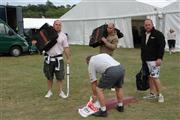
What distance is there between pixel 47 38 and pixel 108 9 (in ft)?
70.5

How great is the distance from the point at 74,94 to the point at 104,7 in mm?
21371

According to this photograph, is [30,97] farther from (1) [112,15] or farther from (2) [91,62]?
(1) [112,15]

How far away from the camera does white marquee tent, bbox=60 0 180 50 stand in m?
24.8

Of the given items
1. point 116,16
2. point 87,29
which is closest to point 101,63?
point 116,16

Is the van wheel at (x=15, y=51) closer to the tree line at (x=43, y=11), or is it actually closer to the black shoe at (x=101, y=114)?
the black shoe at (x=101, y=114)

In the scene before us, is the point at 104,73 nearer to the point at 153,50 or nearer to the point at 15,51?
the point at 153,50

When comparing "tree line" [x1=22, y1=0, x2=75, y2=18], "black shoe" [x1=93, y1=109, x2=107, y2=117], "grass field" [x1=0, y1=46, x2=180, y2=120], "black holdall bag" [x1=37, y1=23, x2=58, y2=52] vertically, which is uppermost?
"black holdall bag" [x1=37, y1=23, x2=58, y2=52]

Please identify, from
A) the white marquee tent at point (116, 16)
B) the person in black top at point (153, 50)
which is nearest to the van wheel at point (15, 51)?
the white marquee tent at point (116, 16)

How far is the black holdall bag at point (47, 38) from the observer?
8.61 m

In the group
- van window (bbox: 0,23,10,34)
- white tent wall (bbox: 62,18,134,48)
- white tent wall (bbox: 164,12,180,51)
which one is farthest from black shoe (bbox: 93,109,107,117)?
white tent wall (bbox: 62,18,134,48)

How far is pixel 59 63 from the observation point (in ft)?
28.7

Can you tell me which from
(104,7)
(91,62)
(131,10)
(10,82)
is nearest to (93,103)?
(91,62)

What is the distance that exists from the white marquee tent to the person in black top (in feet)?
53.2

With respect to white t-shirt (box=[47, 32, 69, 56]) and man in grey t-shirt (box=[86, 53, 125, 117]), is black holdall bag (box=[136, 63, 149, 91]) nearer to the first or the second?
man in grey t-shirt (box=[86, 53, 125, 117])
